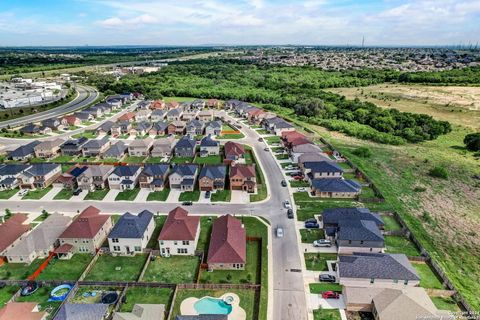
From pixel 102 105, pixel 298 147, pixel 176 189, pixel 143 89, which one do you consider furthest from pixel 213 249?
pixel 143 89

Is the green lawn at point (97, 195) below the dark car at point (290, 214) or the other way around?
below

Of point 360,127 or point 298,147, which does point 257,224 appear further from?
point 360,127

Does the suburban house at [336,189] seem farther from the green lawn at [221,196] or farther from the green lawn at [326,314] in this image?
the green lawn at [326,314]

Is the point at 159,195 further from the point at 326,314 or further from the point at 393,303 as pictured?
the point at 393,303

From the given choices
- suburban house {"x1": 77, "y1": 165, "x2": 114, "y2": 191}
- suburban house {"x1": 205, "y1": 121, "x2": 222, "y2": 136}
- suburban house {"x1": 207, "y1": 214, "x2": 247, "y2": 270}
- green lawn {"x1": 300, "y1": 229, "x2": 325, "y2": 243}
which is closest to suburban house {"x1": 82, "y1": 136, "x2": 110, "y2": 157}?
suburban house {"x1": 77, "y1": 165, "x2": 114, "y2": 191}

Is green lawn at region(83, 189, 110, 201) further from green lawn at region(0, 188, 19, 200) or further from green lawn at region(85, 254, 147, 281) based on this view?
green lawn at region(85, 254, 147, 281)

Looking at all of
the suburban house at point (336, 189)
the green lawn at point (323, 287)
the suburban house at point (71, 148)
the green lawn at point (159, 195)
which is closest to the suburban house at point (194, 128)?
the suburban house at point (71, 148)
